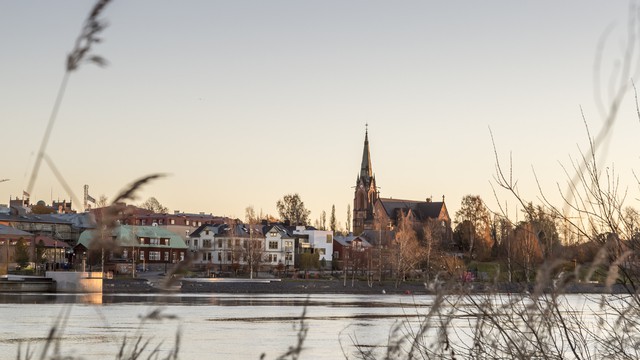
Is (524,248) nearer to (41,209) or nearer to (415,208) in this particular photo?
(415,208)

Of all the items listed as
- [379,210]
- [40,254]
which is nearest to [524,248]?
[40,254]

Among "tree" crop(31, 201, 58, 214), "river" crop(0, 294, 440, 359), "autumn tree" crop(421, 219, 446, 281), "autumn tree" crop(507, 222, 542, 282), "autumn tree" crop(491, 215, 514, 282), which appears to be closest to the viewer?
"autumn tree" crop(491, 215, 514, 282)

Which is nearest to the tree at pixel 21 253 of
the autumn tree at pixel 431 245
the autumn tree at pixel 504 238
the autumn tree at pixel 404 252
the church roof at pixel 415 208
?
the autumn tree at pixel 404 252

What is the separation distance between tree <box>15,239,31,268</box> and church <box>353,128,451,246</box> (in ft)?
151

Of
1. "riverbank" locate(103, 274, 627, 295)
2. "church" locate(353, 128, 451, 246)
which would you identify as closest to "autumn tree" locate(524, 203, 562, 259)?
"riverbank" locate(103, 274, 627, 295)

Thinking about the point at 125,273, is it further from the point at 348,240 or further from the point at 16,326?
the point at 16,326

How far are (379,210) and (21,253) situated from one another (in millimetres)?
73819

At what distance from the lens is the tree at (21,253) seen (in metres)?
98.4

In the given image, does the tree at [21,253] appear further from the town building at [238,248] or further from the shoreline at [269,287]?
the town building at [238,248]

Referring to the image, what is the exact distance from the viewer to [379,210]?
159875 mm

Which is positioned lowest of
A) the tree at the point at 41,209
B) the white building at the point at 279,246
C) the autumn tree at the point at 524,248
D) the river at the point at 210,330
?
the river at the point at 210,330

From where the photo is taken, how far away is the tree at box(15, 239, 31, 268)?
323 ft

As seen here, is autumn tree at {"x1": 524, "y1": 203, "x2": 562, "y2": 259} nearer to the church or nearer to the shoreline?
the shoreline

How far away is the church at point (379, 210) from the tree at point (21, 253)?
46013 millimetres
